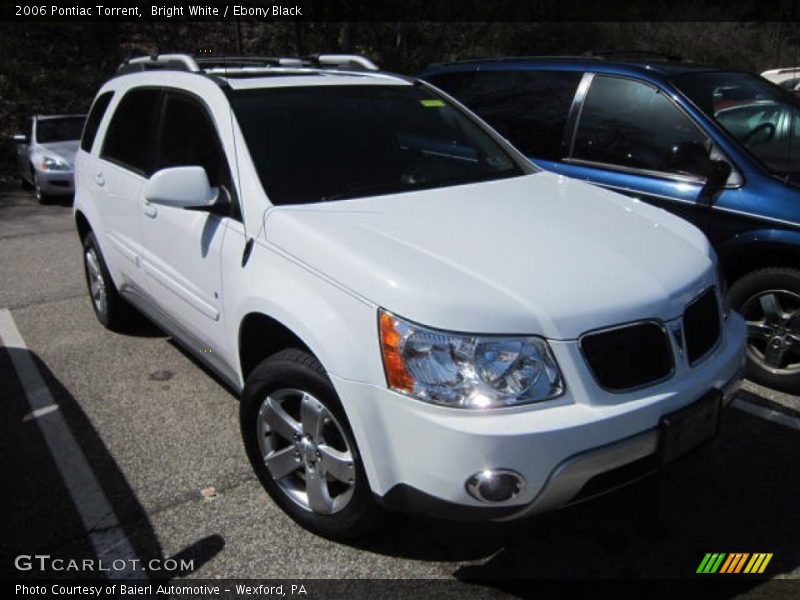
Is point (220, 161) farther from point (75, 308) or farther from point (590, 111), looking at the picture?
point (75, 308)

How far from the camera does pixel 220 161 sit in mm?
3225

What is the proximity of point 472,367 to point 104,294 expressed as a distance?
11.4 feet

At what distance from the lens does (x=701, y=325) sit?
2.60 m

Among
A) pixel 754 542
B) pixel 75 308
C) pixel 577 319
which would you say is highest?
pixel 577 319

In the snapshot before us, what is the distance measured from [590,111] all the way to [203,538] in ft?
11.3

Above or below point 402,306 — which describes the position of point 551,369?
below

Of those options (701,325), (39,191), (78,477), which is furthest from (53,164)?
(701,325)

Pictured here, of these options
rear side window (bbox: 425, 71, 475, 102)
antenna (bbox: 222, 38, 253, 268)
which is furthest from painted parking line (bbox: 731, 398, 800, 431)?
rear side window (bbox: 425, 71, 475, 102)

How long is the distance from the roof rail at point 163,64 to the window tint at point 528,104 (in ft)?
7.46

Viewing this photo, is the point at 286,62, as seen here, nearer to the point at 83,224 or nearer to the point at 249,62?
the point at 249,62

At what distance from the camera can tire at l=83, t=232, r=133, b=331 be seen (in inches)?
188

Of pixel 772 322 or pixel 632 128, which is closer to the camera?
pixel 772 322

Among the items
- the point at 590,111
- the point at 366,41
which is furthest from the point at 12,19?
the point at 590,111

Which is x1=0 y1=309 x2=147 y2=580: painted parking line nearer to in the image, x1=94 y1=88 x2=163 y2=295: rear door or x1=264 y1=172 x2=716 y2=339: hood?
x1=94 y1=88 x2=163 y2=295: rear door
